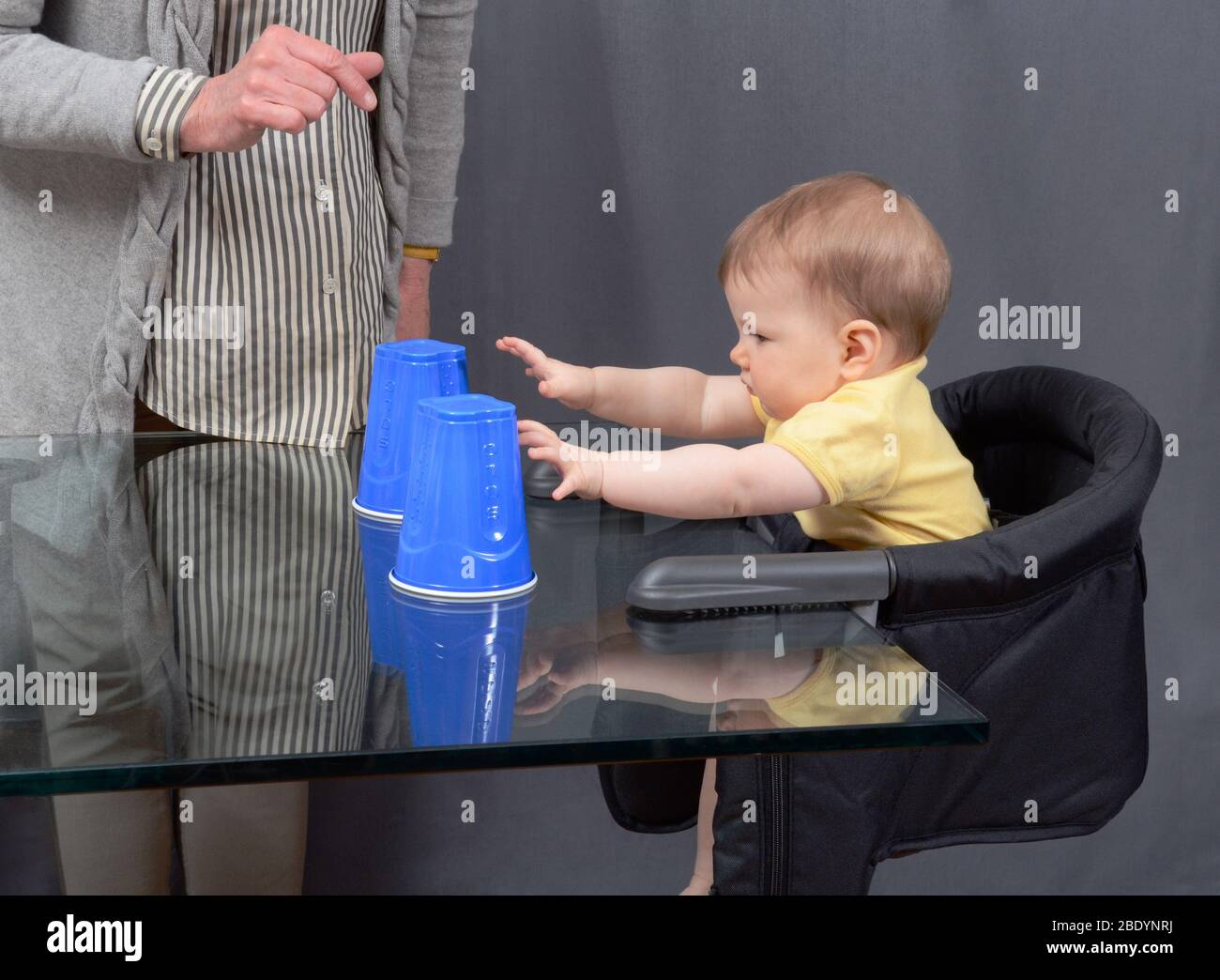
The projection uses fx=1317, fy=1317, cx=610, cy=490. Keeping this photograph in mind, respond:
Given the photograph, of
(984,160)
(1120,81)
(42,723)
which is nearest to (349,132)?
(42,723)

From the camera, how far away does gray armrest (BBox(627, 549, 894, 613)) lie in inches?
35.0

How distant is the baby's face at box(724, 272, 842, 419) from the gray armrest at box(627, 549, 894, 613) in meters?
0.31

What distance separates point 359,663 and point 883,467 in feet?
1.63

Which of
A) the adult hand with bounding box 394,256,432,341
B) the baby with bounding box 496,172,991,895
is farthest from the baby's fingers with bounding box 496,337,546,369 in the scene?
the adult hand with bounding box 394,256,432,341

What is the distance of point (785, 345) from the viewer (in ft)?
3.92

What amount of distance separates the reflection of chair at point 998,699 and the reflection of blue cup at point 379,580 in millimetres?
170

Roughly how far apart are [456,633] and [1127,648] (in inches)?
23.3

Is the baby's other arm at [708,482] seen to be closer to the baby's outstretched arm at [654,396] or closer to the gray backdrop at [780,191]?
the baby's outstretched arm at [654,396]

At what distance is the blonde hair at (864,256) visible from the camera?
1169 millimetres

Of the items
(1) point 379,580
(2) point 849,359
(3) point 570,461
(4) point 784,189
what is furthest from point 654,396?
(4) point 784,189

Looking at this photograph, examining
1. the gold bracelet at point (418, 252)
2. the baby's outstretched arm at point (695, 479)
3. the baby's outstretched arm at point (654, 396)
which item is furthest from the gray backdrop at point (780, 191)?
the baby's outstretched arm at point (695, 479)

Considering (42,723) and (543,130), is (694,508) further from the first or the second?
(543,130)

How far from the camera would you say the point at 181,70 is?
1222mm

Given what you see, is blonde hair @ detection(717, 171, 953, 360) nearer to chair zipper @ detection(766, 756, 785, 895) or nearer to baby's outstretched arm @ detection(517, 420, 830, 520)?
baby's outstretched arm @ detection(517, 420, 830, 520)
